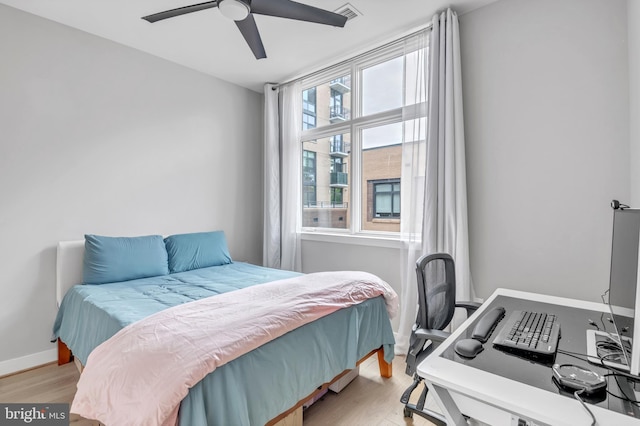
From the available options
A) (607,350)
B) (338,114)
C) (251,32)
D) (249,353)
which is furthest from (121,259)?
(607,350)

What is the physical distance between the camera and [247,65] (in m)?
3.30

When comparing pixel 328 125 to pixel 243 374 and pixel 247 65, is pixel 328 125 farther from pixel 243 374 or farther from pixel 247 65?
pixel 243 374

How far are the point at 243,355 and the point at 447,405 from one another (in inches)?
32.1

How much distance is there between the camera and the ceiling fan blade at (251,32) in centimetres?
195

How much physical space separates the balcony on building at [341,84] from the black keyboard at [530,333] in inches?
105

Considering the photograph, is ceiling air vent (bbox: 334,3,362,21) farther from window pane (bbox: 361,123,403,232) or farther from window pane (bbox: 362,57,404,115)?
window pane (bbox: 361,123,403,232)

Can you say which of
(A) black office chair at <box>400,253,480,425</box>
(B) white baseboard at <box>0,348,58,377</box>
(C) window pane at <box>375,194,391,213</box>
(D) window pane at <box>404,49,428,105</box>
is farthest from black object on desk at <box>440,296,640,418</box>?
(B) white baseboard at <box>0,348,58,377</box>

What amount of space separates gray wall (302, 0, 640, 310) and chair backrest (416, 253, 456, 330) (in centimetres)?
76

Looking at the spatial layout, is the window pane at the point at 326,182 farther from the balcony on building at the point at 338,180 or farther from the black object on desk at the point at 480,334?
the black object on desk at the point at 480,334

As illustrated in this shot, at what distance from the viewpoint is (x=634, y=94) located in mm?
1670

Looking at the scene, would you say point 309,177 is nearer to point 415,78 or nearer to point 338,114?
point 338,114

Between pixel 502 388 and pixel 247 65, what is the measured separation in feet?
11.4

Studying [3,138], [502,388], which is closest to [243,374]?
[502,388]

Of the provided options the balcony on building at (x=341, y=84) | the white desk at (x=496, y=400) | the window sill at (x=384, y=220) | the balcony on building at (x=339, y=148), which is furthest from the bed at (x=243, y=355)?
the balcony on building at (x=341, y=84)
